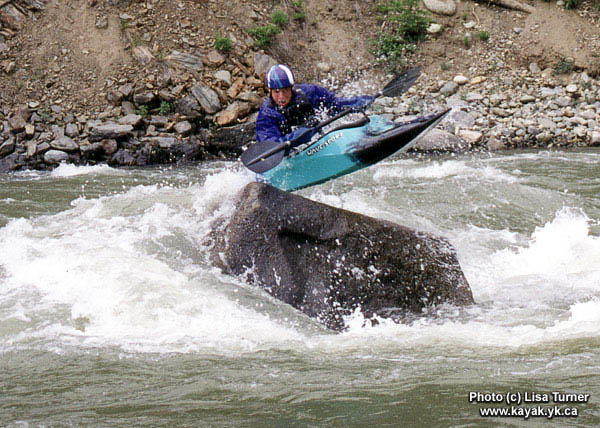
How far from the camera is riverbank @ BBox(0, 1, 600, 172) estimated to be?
11648mm

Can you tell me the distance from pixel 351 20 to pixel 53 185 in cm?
901

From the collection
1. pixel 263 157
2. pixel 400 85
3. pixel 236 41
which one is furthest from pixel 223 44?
pixel 263 157

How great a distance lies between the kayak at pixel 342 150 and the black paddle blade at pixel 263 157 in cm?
51

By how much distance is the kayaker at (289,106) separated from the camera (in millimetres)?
6223

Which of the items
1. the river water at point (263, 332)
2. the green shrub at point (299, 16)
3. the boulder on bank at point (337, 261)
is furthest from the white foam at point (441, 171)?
the green shrub at point (299, 16)

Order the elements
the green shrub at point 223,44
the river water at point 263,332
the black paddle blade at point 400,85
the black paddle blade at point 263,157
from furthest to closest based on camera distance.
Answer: the green shrub at point 223,44
the black paddle blade at point 400,85
the black paddle blade at point 263,157
the river water at point 263,332

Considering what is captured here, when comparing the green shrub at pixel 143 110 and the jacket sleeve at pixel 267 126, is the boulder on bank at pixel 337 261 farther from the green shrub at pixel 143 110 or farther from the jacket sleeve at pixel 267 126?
the green shrub at pixel 143 110

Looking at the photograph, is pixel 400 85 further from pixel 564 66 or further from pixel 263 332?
pixel 564 66

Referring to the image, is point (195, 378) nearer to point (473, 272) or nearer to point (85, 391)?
point (85, 391)

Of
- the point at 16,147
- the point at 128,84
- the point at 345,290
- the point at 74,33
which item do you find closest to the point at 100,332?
the point at 345,290

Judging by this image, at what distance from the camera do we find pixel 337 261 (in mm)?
4848

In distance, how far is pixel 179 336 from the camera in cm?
425

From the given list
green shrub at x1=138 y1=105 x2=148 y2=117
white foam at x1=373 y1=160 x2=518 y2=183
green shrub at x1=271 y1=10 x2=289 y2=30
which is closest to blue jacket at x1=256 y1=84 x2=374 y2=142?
white foam at x1=373 y1=160 x2=518 y2=183

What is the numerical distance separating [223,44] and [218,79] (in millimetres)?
1009
